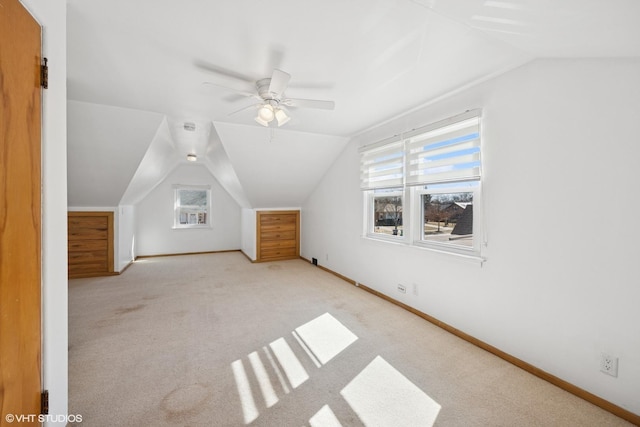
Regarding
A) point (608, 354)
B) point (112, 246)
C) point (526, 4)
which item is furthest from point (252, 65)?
point (112, 246)

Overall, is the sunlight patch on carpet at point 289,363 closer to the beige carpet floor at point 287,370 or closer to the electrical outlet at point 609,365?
the beige carpet floor at point 287,370

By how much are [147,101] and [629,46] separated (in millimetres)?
3829

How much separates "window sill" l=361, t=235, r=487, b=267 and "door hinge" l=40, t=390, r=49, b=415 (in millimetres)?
2940

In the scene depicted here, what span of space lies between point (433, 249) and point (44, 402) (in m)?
3.03

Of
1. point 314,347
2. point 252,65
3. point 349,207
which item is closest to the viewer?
point 252,65

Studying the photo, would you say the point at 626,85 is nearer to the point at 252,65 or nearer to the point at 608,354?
the point at 608,354

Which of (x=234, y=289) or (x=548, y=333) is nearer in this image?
(x=548, y=333)

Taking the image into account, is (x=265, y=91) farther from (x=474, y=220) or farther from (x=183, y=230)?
(x=183, y=230)

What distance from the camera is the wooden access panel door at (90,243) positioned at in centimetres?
452

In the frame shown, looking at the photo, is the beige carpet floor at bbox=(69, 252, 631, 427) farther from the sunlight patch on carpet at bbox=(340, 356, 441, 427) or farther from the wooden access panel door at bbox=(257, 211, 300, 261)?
the wooden access panel door at bbox=(257, 211, 300, 261)

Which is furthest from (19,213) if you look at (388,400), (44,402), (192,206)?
(192,206)

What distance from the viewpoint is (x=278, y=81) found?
2.02 metres

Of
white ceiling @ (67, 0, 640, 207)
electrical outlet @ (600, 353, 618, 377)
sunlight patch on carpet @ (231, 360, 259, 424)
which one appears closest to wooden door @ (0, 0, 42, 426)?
white ceiling @ (67, 0, 640, 207)

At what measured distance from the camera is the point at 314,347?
2.37 m
